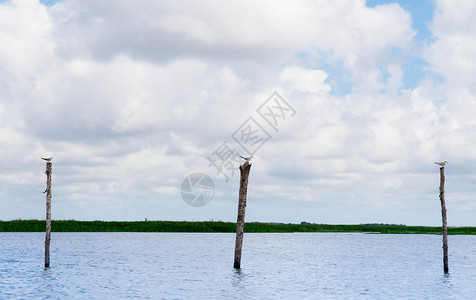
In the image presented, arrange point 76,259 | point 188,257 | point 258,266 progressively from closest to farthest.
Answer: point 258,266
point 76,259
point 188,257

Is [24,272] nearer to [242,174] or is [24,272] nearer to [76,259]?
[76,259]

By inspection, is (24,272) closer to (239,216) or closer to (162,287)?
(162,287)

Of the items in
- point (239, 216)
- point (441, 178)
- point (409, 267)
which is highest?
point (441, 178)

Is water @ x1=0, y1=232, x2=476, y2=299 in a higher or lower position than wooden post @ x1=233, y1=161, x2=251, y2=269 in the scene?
lower

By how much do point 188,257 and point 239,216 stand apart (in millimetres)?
20783

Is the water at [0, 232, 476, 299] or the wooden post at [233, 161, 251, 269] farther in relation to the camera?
the wooden post at [233, 161, 251, 269]

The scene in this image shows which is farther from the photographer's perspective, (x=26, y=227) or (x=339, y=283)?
(x=26, y=227)

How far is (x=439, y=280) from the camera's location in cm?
3947

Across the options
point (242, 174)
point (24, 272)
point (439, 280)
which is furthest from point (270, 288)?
point (24, 272)

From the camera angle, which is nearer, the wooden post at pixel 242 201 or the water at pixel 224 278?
the water at pixel 224 278

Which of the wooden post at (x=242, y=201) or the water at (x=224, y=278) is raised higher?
the wooden post at (x=242, y=201)

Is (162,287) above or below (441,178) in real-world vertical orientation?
below

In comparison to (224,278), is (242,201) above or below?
above

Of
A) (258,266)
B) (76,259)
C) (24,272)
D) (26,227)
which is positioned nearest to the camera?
(24,272)
